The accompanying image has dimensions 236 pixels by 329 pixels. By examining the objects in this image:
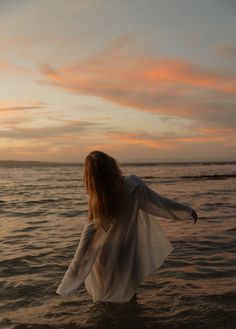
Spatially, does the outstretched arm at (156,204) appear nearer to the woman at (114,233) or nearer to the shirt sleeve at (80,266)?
the woman at (114,233)

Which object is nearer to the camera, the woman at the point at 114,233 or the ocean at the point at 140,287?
the woman at the point at 114,233

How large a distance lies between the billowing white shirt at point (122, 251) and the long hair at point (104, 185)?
117 millimetres

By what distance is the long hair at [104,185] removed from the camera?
5.62 metres

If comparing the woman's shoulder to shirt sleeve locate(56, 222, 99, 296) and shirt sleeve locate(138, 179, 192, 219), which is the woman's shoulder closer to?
shirt sleeve locate(138, 179, 192, 219)

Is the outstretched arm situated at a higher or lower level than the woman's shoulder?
lower

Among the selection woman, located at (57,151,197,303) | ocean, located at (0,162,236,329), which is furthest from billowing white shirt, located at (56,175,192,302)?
ocean, located at (0,162,236,329)

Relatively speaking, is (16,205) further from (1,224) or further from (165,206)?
(165,206)

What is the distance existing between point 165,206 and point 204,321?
1.47 meters

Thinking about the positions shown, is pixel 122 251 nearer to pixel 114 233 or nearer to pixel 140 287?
pixel 114 233

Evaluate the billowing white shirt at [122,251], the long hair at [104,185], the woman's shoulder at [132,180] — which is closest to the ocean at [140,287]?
the billowing white shirt at [122,251]

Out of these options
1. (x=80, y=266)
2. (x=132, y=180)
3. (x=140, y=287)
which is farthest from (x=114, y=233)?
(x=140, y=287)

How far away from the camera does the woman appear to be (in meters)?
5.66

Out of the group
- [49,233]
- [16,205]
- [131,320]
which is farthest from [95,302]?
[16,205]

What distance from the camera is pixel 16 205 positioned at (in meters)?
18.5
